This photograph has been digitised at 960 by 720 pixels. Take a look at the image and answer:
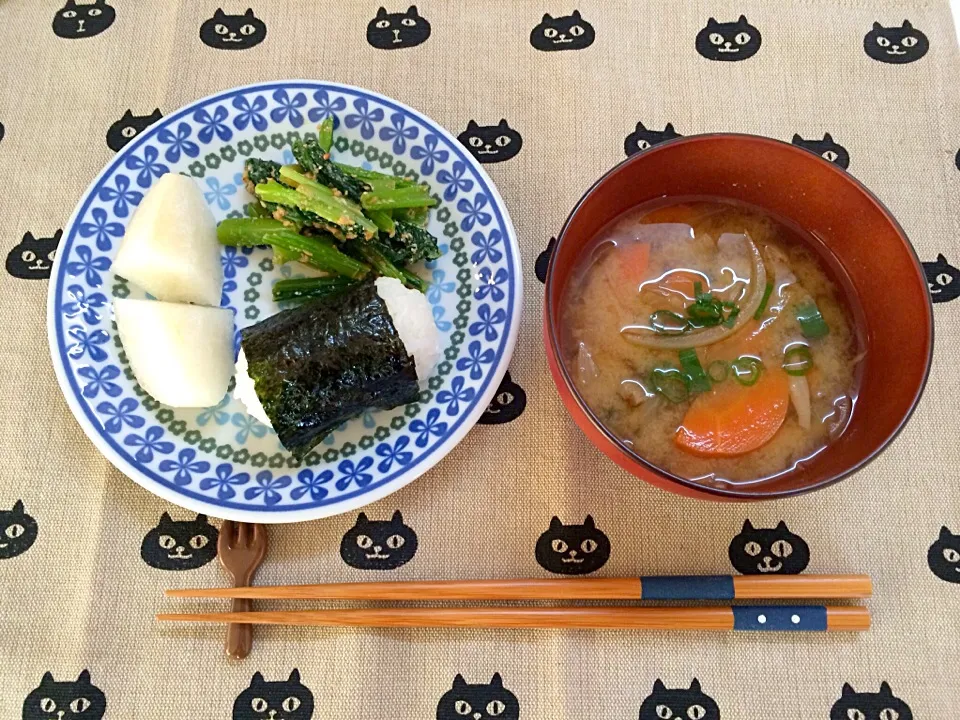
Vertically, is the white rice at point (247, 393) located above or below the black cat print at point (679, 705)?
above

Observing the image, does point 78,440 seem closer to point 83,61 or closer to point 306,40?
point 83,61

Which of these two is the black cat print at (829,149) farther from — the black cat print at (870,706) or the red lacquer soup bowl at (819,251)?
the black cat print at (870,706)

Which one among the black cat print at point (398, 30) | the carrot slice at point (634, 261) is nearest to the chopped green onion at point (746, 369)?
the carrot slice at point (634, 261)

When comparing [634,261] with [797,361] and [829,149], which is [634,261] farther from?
[829,149]

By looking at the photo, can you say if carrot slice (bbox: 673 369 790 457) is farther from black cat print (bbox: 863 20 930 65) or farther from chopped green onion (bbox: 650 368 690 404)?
black cat print (bbox: 863 20 930 65)

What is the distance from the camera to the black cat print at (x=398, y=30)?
6.38ft

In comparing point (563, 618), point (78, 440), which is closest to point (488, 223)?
point (563, 618)

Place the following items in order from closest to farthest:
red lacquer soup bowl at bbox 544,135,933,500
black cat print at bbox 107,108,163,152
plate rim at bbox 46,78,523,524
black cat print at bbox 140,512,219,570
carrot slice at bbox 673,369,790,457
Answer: red lacquer soup bowl at bbox 544,135,933,500
carrot slice at bbox 673,369,790,457
plate rim at bbox 46,78,523,524
black cat print at bbox 140,512,219,570
black cat print at bbox 107,108,163,152

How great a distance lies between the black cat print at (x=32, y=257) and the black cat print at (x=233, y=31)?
2.21 feet

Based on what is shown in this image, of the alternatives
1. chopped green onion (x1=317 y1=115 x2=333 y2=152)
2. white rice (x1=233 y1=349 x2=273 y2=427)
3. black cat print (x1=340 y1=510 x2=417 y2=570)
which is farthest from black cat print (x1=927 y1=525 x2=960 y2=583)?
chopped green onion (x1=317 y1=115 x2=333 y2=152)

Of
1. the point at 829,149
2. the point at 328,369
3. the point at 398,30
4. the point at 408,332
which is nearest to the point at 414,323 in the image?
the point at 408,332

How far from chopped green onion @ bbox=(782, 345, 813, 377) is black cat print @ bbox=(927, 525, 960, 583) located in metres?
0.56

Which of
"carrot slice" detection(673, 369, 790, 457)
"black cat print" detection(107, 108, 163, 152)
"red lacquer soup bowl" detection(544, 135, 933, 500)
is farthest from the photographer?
"black cat print" detection(107, 108, 163, 152)

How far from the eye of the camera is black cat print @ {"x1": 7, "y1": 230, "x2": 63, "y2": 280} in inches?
69.0
